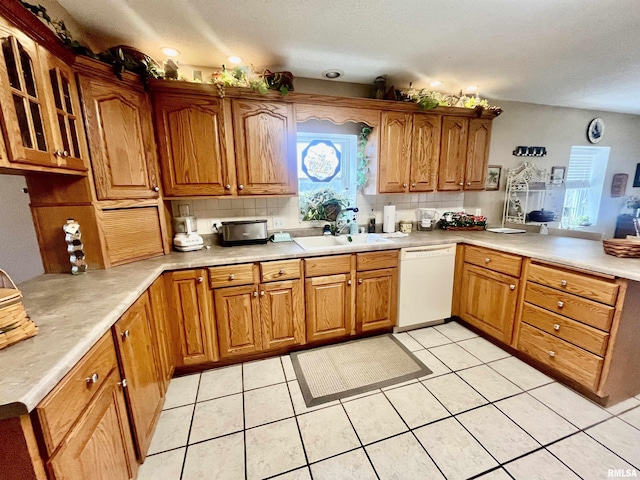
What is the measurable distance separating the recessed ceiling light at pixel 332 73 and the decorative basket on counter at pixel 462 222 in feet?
6.10

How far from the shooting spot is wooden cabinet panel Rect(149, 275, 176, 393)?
1649 millimetres

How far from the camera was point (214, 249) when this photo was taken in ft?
7.24

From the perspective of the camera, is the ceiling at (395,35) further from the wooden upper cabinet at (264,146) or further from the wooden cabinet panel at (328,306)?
the wooden cabinet panel at (328,306)

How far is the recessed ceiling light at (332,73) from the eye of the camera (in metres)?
2.35

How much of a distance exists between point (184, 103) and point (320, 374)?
7.42 ft

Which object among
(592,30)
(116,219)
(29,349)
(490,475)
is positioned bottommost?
(490,475)

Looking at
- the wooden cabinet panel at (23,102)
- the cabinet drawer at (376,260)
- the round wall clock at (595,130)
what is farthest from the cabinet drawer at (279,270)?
the round wall clock at (595,130)

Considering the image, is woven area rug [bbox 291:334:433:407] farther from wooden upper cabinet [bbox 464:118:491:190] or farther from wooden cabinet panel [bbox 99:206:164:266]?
wooden upper cabinet [bbox 464:118:491:190]

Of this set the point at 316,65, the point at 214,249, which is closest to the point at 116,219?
the point at 214,249

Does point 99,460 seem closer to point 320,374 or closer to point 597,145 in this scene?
point 320,374

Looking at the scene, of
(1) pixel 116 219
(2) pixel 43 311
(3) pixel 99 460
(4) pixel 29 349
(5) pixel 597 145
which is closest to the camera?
(4) pixel 29 349

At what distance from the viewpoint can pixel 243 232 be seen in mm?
2305

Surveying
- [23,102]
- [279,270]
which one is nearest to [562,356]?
[279,270]

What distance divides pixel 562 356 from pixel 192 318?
260 cm
